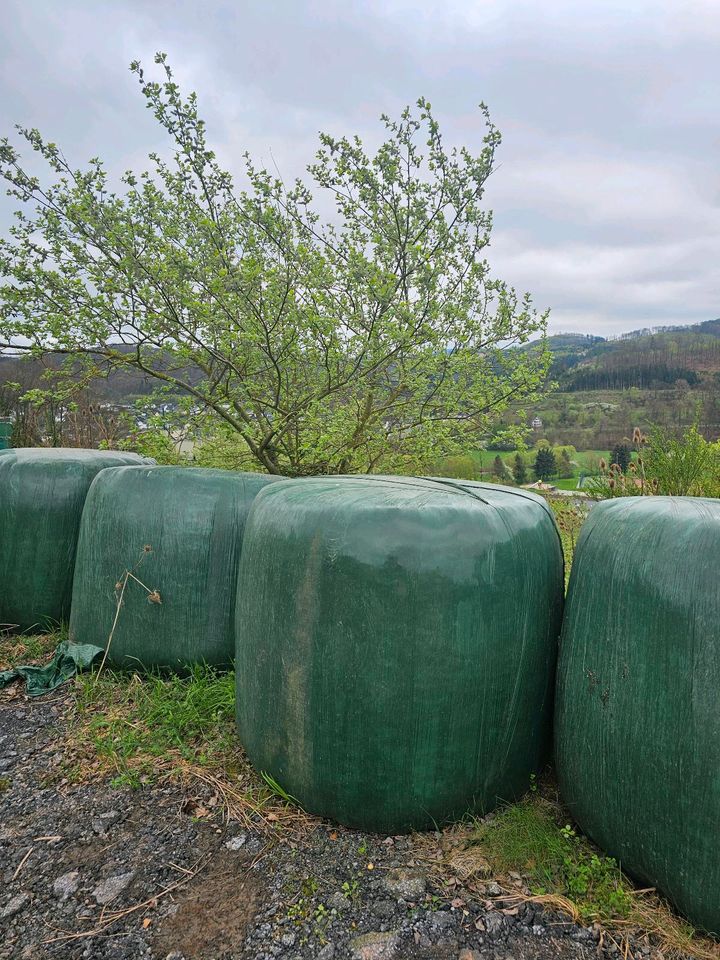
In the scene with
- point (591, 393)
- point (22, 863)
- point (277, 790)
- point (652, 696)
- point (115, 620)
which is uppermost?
point (591, 393)

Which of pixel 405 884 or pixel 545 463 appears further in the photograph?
pixel 545 463

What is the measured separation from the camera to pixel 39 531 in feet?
11.1

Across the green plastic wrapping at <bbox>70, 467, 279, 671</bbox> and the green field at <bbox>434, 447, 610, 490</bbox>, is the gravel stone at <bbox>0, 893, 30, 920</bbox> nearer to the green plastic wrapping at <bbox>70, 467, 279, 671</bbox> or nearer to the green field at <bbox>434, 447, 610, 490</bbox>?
the green plastic wrapping at <bbox>70, 467, 279, 671</bbox>

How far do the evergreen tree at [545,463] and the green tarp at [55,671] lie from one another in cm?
1167

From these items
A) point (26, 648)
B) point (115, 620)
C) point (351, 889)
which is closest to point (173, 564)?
point (115, 620)

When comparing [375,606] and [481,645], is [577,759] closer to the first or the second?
[481,645]

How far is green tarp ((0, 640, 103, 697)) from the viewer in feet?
9.42

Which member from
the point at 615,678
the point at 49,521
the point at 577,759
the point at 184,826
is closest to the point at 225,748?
the point at 184,826

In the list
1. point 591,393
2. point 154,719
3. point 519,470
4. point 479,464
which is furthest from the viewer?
point 591,393

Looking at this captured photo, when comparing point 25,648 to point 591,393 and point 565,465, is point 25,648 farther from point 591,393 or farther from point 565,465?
point 591,393

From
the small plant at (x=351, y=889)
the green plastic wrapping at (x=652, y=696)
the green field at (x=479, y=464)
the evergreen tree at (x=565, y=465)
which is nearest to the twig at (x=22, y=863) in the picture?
the small plant at (x=351, y=889)

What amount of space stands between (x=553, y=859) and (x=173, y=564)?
195 cm

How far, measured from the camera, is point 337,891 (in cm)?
161

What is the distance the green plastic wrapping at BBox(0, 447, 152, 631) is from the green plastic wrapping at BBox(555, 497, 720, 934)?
2894 mm
